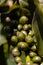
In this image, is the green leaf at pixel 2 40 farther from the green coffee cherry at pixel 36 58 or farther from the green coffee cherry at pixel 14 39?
the green coffee cherry at pixel 36 58

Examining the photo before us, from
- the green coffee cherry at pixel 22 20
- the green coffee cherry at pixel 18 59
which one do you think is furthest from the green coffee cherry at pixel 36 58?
the green coffee cherry at pixel 22 20

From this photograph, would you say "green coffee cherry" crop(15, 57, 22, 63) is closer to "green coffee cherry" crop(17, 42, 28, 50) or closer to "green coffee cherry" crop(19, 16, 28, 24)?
"green coffee cherry" crop(17, 42, 28, 50)

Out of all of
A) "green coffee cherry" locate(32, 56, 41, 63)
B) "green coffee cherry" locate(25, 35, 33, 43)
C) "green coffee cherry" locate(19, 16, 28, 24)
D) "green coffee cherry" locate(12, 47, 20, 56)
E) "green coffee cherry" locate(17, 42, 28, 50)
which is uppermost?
"green coffee cherry" locate(19, 16, 28, 24)

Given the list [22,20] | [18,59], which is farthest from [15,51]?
[22,20]

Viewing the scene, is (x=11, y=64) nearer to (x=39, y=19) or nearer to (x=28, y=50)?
(x=28, y=50)

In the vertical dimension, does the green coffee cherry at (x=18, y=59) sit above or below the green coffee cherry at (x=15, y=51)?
below

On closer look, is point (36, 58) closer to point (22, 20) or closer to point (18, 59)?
point (18, 59)

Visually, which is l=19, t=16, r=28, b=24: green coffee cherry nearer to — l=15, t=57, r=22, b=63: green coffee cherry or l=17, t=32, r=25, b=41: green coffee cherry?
l=17, t=32, r=25, b=41: green coffee cherry

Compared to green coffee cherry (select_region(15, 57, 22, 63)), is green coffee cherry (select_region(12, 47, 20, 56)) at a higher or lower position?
higher

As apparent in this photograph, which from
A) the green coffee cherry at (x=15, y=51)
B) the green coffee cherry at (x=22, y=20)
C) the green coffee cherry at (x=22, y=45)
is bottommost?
the green coffee cherry at (x=15, y=51)

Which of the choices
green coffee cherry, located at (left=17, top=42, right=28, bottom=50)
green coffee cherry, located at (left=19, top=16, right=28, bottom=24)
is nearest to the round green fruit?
green coffee cherry, located at (left=17, top=42, right=28, bottom=50)

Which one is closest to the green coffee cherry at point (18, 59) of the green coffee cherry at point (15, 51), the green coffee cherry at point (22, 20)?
the green coffee cherry at point (15, 51)

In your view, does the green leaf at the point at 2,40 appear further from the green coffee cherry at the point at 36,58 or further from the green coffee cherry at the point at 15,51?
the green coffee cherry at the point at 36,58
